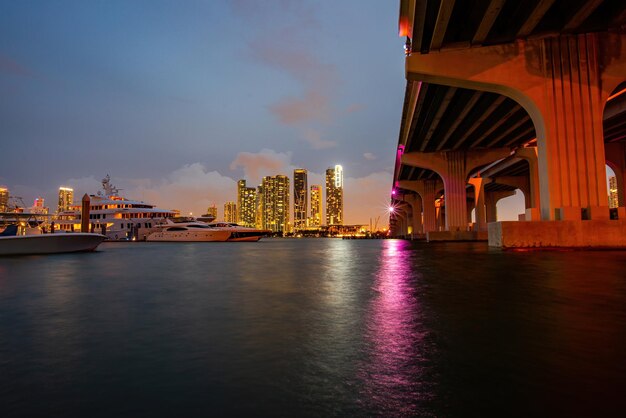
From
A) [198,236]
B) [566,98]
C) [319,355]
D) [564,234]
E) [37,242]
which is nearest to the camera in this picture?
[319,355]

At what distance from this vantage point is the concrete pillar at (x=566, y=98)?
66.2 ft

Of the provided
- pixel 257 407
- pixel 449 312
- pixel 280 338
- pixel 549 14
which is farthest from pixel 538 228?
pixel 257 407

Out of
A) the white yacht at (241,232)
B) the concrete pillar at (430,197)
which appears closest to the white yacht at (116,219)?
the white yacht at (241,232)

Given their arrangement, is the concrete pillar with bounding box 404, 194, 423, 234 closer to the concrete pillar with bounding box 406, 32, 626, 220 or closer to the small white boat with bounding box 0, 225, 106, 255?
the concrete pillar with bounding box 406, 32, 626, 220

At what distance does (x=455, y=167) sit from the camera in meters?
48.6

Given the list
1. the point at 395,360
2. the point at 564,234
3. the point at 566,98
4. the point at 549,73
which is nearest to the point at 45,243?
the point at 395,360

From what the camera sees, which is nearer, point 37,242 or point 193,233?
point 37,242

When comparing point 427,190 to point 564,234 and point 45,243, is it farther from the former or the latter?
point 45,243

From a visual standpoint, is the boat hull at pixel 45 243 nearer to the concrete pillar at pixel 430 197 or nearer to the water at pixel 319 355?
the water at pixel 319 355

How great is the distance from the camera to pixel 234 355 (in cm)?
410

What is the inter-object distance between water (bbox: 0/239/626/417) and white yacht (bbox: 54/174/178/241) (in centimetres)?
7682

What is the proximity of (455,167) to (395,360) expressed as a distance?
48.4 meters

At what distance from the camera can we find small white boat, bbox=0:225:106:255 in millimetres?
26984

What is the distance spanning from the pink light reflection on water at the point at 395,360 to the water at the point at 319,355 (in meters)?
0.02
